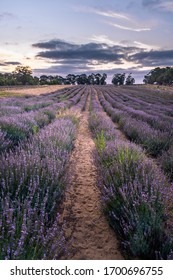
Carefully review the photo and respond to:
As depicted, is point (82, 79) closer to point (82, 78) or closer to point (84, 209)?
point (82, 78)

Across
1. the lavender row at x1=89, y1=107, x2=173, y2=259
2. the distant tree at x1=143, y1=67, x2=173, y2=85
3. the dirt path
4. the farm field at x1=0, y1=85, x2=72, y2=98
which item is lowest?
the dirt path

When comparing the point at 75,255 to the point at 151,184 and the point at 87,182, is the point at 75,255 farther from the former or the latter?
the point at 87,182

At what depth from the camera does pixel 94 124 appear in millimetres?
9070

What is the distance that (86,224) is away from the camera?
9.75 feet

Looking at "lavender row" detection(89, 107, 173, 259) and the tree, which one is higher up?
the tree

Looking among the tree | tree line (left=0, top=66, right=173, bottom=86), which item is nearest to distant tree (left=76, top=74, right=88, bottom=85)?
tree line (left=0, top=66, right=173, bottom=86)

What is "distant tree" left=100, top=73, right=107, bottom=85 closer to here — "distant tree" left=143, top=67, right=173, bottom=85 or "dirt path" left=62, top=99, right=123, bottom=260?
"distant tree" left=143, top=67, right=173, bottom=85

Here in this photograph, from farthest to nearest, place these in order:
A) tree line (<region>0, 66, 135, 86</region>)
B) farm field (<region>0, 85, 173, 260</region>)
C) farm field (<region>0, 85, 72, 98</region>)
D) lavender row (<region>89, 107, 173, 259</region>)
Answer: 1. tree line (<region>0, 66, 135, 86</region>)
2. farm field (<region>0, 85, 72, 98</region>)
3. lavender row (<region>89, 107, 173, 259</region>)
4. farm field (<region>0, 85, 173, 260</region>)

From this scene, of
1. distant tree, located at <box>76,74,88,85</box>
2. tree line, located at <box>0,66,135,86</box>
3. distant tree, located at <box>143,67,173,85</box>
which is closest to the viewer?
distant tree, located at <box>143,67,173,85</box>

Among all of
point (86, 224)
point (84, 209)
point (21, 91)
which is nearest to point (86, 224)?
point (86, 224)

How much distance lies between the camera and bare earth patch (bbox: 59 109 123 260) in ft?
8.03

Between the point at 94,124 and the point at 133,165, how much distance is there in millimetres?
5716
